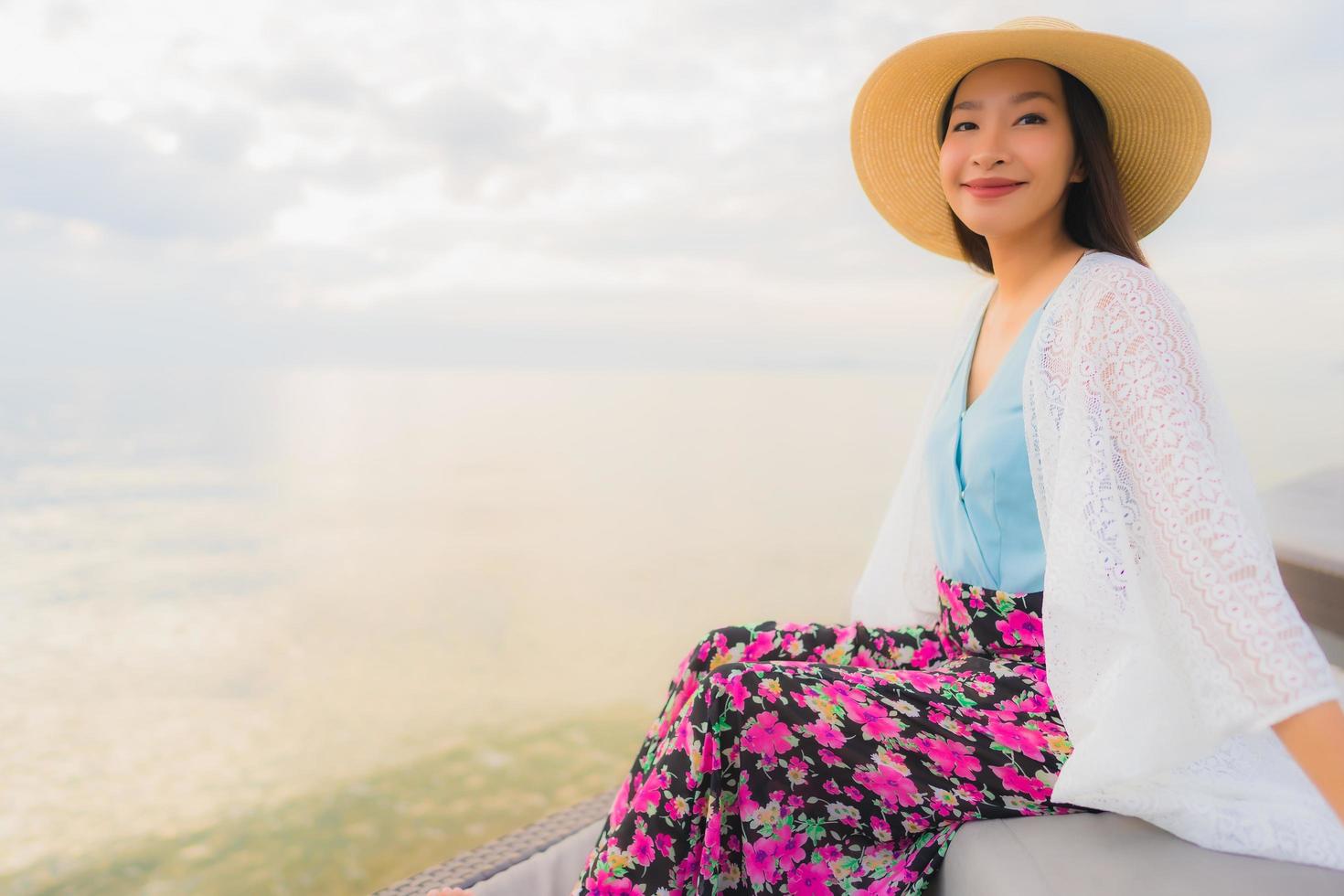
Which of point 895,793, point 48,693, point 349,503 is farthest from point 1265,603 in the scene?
point 349,503

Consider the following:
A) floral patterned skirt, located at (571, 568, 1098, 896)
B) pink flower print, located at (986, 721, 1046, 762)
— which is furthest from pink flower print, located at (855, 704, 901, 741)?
pink flower print, located at (986, 721, 1046, 762)

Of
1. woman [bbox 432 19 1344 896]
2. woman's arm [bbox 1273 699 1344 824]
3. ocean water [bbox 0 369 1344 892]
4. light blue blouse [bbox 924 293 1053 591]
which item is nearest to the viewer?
woman's arm [bbox 1273 699 1344 824]

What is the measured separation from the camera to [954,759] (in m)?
1.06

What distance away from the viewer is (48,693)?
11.0ft

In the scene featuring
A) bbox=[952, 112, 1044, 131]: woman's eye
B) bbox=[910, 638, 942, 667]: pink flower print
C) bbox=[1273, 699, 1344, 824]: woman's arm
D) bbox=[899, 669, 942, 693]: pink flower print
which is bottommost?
bbox=[910, 638, 942, 667]: pink flower print

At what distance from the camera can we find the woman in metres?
0.97

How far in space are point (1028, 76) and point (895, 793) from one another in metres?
0.94

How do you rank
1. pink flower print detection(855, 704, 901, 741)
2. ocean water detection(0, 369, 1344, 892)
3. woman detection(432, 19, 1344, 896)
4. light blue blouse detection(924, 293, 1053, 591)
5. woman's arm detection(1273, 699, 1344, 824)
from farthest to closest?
ocean water detection(0, 369, 1344, 892), light blue blouse detection(924, 293, 1053, 591), pink flower print detection(855, 704, 901, 741), woman detection(432, 19, 1344, 896), woman's arm detection(1273, 699, 1344, 824)

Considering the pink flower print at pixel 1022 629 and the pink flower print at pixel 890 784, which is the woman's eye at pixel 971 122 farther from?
the pink flower print at pixel 890 784

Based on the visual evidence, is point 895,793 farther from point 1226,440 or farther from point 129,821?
point 129,821

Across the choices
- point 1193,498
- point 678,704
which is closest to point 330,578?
point 678,704

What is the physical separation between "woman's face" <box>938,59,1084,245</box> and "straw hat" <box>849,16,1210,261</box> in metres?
0.03

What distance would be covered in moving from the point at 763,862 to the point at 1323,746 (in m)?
0.58

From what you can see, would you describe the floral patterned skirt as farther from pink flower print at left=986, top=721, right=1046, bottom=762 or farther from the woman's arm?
the woman's arm
